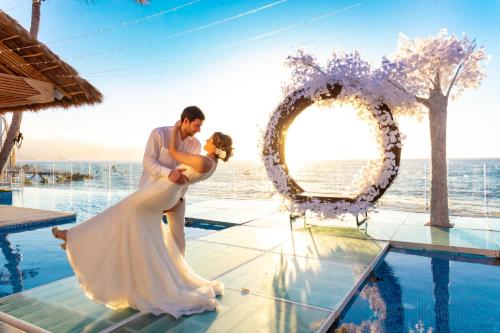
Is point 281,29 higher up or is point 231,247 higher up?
point 281,29

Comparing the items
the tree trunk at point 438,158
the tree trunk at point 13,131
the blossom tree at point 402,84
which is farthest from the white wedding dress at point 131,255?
the tree trunk at point 13,131

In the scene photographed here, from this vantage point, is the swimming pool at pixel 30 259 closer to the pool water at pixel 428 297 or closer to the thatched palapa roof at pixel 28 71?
the thatched palapa roof at pixel 28 71

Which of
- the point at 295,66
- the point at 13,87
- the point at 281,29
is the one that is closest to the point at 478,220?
the point at 295,66

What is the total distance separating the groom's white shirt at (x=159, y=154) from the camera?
2.54 metres

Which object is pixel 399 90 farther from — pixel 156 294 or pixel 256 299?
pixel 156 294

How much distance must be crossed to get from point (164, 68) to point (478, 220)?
283 inches

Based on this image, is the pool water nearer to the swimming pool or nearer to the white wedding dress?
the white wedding dress

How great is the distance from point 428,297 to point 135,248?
110 inches

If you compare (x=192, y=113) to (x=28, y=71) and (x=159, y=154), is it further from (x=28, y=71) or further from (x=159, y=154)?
(x=28, y=71)

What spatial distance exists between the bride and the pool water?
1.45 metres

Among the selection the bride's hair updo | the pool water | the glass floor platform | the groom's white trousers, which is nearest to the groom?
the bride's hair updo

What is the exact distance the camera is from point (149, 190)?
2529 mm

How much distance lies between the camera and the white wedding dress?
253 cm

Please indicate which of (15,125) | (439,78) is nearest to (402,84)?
(439,78)
